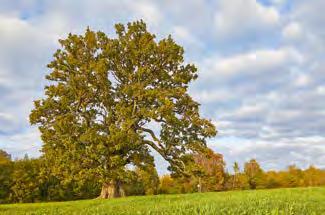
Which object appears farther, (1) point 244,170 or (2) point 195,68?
(1) point 244,170

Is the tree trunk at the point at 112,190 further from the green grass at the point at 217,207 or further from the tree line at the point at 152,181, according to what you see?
A: the green grass at the point at 217,207

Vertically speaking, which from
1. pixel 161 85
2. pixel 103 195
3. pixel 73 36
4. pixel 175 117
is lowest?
pixel 103 195

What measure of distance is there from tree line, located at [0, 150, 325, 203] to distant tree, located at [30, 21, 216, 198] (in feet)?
8.16

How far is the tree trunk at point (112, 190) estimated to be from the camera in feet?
140

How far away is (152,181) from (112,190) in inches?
1738

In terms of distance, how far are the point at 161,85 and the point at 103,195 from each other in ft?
39.7

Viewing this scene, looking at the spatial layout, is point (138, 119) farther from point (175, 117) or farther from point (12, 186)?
point (12, 186)

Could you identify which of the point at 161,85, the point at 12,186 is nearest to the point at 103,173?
the point at 161,85

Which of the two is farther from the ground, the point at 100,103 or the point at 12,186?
the point at 100,103

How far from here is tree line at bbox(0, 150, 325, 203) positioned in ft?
227

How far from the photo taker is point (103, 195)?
43125 mm

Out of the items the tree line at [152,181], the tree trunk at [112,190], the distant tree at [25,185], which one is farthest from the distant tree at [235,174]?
the tree trunk at [112,190]

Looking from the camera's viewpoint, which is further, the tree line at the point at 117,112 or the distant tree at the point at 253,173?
the distant tree at the point at 253,173

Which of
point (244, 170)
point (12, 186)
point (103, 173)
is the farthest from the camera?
point (244, 170)
